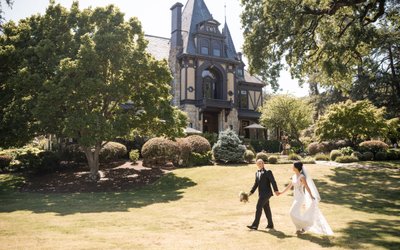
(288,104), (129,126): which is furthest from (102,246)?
(288,104)

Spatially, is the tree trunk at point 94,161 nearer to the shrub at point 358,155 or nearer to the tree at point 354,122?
the tree at point 354,122

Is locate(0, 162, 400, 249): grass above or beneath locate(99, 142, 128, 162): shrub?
beneath

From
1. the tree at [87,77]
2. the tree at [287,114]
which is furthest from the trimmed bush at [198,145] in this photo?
the tree at [287,114]

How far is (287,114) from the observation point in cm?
3897

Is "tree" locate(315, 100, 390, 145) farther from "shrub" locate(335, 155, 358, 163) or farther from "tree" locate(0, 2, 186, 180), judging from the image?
"tree" locate(0, 2, 186, 180)

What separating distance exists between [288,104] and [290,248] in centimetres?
3372

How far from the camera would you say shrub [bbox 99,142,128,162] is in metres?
23.9

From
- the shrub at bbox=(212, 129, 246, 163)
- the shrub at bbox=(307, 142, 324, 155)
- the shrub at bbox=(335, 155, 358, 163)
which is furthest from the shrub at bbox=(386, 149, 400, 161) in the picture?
the shrub at bbox=(212, 129, 246, 163)

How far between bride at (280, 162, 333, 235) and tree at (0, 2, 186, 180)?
10.9 meters

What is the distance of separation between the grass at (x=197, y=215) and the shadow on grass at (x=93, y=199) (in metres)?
0.04

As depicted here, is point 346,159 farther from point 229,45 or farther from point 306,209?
point 229,45

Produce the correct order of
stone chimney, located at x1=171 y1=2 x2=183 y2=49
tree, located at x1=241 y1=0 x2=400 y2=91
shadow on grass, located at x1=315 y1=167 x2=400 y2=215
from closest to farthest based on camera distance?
shadow on grass, located at x1=315 y1=167 x2=400 y2=215, tree, located at x1=241 y1=0 x2=400 y2=91, stone chimney, located at x1=171 y1=2 x2=183 y2=49

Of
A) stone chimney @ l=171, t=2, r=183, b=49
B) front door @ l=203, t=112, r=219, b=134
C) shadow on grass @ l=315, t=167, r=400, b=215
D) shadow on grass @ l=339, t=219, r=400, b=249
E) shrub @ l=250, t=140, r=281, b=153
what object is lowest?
shadow on grass @ l=339, t=219, r=400, b=249

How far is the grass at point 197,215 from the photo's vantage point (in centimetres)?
731
